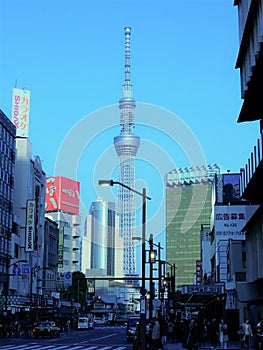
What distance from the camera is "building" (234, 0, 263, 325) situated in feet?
96.3

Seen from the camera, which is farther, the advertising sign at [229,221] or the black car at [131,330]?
the advertising sign at [229,221]

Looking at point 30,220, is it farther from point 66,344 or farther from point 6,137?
point 66,344

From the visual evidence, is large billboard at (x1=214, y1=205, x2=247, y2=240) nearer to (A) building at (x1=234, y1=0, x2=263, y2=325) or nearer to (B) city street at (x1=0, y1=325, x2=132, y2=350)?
(B) city street at (x1=0, y1=325, x2=132, y2=350)

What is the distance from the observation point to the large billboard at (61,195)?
16838 centimetres

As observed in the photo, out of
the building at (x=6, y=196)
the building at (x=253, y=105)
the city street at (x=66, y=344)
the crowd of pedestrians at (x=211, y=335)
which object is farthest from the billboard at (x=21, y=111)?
the building at (x=253, y=105)

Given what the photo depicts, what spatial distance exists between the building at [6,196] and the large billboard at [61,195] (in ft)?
242

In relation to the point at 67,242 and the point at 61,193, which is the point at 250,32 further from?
the point at 61,193

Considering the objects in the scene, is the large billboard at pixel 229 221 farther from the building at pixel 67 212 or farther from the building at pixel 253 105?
the building at pixel 67 212

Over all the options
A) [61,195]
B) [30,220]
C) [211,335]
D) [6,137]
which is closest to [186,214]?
[61,195]

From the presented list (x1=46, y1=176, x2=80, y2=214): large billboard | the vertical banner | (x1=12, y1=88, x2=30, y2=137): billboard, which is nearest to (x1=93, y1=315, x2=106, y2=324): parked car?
(x1=46, y1=176, x2=80, y2=214): large billboard

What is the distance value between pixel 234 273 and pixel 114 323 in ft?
308

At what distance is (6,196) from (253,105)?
61.0 m

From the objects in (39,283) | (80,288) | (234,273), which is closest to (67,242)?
(80,288)

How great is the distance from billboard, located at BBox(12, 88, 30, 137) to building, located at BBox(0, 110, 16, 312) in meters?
7.69
